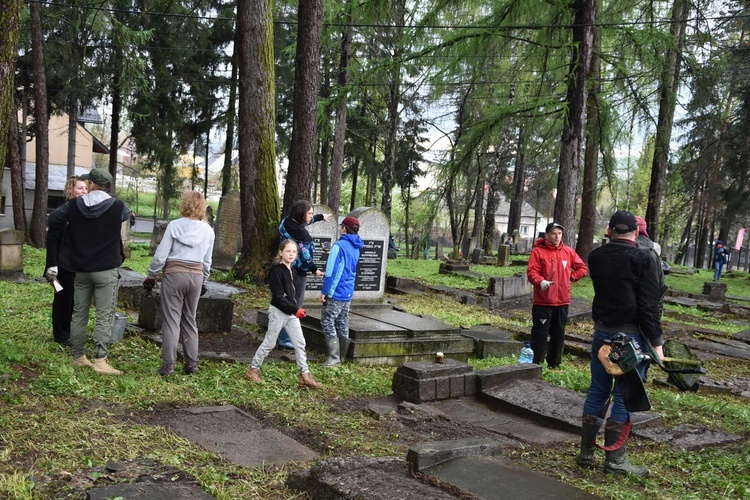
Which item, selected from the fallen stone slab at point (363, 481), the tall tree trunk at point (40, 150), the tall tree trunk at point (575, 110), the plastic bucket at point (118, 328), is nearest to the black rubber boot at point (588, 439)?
the fallen stone slab at point (363, 481)

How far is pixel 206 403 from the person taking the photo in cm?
621

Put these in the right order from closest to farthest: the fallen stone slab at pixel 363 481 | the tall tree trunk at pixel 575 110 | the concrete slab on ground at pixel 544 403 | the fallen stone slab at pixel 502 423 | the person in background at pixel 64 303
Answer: the fallen stone slab at pixel 363 481 → the fallen stone slab at pixel 502 423 → the concrete slab on ground at pixel 544 403 → the person in background at pixel 64 303 → the tall tree trunk at pixel 575 110

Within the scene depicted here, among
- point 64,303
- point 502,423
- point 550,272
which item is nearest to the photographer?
point 502,423

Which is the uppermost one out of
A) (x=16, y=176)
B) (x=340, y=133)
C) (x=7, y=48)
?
(x=340, y=133)

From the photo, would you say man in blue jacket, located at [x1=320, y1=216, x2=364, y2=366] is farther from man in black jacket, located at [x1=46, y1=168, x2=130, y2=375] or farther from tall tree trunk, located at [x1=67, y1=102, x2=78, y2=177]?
tall tree trunk, located at [x1=67, y1=102, x2=78, y2=177]

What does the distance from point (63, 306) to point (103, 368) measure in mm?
1506

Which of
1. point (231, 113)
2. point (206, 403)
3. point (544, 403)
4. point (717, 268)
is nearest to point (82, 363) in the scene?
point (206, 403)

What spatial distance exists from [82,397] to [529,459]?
3709 mm

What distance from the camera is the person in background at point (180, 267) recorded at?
269 inches

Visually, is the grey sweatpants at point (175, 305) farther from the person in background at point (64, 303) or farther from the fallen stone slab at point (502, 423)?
the fallen stone slab at point (502, 423)

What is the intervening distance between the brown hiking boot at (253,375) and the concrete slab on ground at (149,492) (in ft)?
10.1

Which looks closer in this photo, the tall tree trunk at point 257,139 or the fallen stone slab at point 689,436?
the fallen stone slab at point 689,436

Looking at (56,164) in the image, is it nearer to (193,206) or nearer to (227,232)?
(227,232)

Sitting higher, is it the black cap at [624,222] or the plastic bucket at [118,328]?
the black cap at [624,222]
